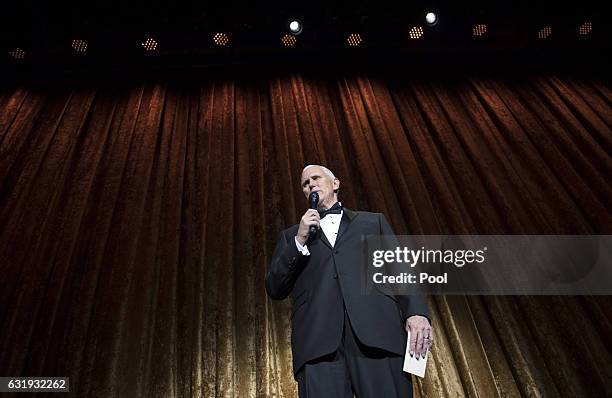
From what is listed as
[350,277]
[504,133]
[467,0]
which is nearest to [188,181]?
[350,277]

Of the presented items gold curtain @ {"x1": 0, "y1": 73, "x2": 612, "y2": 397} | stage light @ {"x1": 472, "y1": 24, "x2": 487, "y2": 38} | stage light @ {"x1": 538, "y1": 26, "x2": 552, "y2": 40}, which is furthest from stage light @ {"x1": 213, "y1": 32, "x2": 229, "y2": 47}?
stage light @ {"x1": 538, "y1": 26, "x2": 552, "y2": 40}

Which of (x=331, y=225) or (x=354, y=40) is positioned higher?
(x=354, y=40)

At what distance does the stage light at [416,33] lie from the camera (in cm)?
452

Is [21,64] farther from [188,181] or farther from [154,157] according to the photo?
[188,181]

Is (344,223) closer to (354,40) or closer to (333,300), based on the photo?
(333,300)

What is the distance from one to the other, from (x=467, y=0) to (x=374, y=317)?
393cm

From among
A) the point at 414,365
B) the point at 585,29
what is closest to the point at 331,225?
the point at 414,365

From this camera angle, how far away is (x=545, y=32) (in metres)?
4.57

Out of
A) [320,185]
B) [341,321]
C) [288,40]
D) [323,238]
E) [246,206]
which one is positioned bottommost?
[341,321]

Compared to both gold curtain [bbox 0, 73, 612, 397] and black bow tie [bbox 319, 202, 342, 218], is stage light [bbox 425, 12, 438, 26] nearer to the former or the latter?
gold curtain [bbox 0, 73, 612, 397]

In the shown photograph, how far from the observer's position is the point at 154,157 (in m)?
3.62

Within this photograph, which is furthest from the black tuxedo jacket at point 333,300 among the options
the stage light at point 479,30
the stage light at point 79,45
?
the stage light at point 79,45

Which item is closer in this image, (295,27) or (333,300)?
(333,300)

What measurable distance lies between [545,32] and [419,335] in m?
4.33
